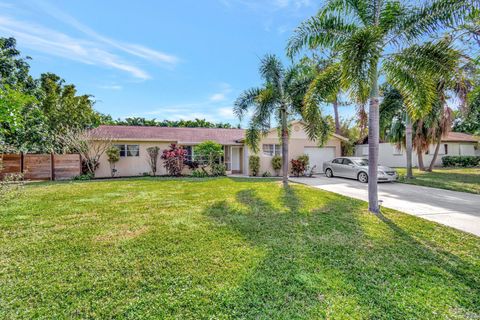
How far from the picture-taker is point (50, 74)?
2036 cm

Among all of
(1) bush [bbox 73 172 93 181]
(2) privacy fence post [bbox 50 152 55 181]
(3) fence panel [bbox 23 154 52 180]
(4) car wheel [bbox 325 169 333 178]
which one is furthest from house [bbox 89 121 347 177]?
(3) fence panel [bbox 23 154 52 180]

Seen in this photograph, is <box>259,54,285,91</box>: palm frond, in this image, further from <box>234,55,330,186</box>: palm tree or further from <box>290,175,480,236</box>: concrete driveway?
<box>290,175,480,236</box>: concrete driveway

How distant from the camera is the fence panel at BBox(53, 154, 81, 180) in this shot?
1503 cm

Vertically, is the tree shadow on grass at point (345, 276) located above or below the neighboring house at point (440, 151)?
below

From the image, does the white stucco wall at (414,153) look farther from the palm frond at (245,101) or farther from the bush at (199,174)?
the palm frond at (245,101)

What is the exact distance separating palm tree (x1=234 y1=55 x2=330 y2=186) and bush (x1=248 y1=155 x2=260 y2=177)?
4820mm

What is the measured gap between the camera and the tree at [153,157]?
17.3 meters

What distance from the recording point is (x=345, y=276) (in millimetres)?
3545

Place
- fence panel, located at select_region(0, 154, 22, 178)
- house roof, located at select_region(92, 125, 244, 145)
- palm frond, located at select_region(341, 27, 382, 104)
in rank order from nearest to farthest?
palm frond, located at select_region(341, 27, 382, 104)
fence panel, located at select_region(0, 154, 22, 178)
house roof, located at select_region(92, 125, 244, 145)

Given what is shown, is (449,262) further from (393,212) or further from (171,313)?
(171,313)

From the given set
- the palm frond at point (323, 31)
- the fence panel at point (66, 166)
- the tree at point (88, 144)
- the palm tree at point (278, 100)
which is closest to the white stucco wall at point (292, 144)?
the palm tree at point (278, 100)

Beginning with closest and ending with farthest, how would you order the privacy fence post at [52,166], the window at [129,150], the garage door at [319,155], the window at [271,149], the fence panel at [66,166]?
1. the privacy fence post at [52,166]
2. the fence panel at [66,166]
3. the window at [129,150]
4. the window at [271,149]
5. the garage door at [319,155]

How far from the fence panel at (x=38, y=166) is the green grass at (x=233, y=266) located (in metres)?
9.61

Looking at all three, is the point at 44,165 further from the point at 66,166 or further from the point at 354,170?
the point at 354,170
